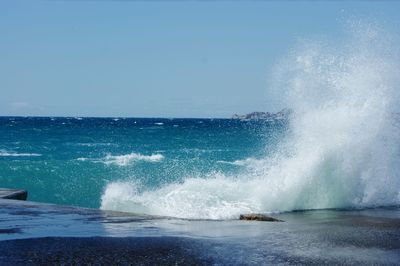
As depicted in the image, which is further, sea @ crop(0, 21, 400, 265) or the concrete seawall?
the concrete seawall

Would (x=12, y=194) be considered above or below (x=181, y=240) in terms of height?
above

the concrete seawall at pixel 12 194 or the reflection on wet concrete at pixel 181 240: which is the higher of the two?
the concrete seawall at pixel 12 194

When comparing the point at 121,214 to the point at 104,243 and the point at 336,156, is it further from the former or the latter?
the point at 336,156

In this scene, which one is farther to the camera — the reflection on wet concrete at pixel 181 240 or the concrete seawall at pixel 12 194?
the concrete seawall at pixel 12 194

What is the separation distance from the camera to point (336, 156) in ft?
48.3

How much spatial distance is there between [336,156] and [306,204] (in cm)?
163

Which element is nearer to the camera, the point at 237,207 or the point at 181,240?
the point at 181,240

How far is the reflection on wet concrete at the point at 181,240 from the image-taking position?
6190mm

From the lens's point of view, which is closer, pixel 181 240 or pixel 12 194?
pixel 181 240

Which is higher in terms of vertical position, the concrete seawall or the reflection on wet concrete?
the concrete seawall

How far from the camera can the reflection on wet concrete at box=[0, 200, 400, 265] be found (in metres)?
6.19

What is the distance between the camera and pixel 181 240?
24.1ft

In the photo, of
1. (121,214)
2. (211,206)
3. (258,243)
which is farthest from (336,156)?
(258,243)

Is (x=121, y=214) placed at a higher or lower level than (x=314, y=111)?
lower
